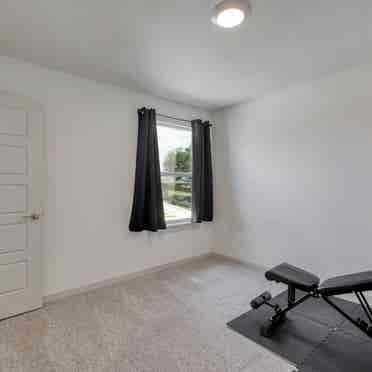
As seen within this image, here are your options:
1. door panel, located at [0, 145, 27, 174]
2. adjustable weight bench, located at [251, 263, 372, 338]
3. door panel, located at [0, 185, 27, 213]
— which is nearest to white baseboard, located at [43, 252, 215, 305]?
door panel, located at [0, 185, 27, 213]

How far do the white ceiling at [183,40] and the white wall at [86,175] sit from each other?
21 cm

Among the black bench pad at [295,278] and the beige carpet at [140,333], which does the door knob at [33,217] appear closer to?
the beige carpet at [140,333]

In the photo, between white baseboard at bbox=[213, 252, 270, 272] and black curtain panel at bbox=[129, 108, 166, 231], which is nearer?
black curtain panel at bbox=[129, 108, 166, 231]

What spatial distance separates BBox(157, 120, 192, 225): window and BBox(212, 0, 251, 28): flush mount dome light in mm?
1931

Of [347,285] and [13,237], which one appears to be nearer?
[347,285]

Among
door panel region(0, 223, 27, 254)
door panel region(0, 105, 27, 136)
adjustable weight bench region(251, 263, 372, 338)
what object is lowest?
adjustable weight bench region(251, 263, 372, 338)

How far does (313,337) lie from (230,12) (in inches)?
100

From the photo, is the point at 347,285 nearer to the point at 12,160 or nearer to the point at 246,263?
the point at 246,263

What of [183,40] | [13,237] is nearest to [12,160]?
[13,237]

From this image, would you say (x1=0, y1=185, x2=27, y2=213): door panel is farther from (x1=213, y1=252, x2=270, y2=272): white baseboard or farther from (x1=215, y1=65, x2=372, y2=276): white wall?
(x1=213, y1=252, x2=270, y2=272): white baseboard

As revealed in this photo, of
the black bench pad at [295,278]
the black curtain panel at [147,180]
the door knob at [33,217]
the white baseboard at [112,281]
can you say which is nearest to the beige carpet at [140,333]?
the white baseboard at [112,281]

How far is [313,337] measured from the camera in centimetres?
197

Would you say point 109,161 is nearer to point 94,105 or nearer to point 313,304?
point 94,105

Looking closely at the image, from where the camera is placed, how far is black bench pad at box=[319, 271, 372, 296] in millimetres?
1729
